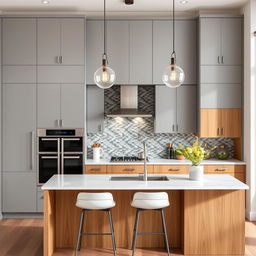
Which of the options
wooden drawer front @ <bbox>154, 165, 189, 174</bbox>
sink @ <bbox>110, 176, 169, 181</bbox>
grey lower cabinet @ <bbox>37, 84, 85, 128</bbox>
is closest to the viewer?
sink @ <bbox>110, 176, 169, 181</bbox>

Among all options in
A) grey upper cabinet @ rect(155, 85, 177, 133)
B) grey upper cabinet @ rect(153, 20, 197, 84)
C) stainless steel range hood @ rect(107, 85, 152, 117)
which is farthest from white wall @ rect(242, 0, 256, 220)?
stainless steel range hood @ rect(107, 85, 152, 117)

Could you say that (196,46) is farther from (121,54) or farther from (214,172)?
(214,172)

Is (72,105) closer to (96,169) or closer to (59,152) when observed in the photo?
(59,152)

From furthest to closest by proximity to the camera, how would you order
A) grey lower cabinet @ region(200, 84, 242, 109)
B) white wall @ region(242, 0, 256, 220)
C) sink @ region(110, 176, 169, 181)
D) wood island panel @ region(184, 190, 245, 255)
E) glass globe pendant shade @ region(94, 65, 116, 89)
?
grey lower cabinet @ region(200, 84, 242, 109)
white wall @ region(242, 0, 256, 220)
sink @ region(110, 176, 169, 181)
wood island panel @ region(184, 190, 245, 255)
glass globe pendant shade @ region(94, 65, 116, 89)

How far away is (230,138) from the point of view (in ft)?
22.6

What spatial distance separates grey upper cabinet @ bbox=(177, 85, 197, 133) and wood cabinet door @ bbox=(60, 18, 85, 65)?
155 centimetres

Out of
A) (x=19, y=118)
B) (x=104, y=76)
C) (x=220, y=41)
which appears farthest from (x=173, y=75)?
(x=19, y=118)

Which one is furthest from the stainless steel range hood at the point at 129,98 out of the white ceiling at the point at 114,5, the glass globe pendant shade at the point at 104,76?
the glass globe pendant shade at the point at 104,76

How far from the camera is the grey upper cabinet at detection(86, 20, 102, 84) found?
21.4 ft

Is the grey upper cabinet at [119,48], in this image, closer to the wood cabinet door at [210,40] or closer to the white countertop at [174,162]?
the wood cabinet door at [210,40]

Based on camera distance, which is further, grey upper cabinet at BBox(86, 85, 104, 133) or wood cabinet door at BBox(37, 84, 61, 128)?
grey upper cabinet at BBox(86, 85, 104, 133)

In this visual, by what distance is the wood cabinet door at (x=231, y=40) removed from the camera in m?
6.43

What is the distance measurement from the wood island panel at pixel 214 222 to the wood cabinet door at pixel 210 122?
196 cm

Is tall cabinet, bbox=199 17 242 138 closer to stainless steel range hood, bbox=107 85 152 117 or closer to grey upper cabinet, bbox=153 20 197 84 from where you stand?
grey upper cabinet, bbox=153 20 197 84
